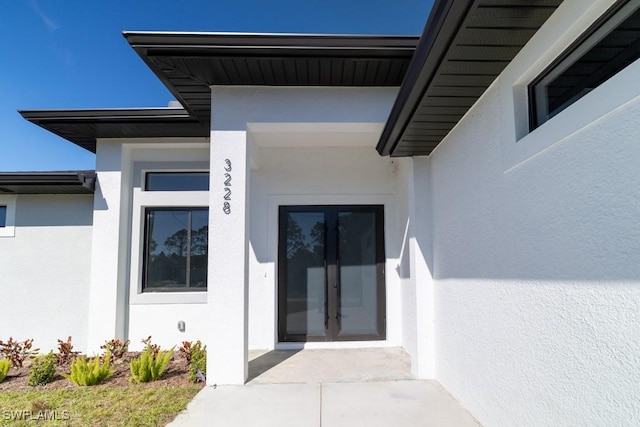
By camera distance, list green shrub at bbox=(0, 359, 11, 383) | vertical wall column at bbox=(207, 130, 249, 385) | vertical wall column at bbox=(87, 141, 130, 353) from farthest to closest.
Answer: vertical wall column at bbox=(87, 141, 130, 353) < green shrub at bbox=(0, 359, 11, 383) < vertical wall column at bbox=(207, 130, 249, 385)

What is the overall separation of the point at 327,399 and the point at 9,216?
777 centimetres

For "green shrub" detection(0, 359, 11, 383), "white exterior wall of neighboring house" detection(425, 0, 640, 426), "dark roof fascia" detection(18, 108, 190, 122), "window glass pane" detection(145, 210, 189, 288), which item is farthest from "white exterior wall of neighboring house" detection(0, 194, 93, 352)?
Answer: "white exterior wall of neighboring house" detection(425, 0, 640, 426)

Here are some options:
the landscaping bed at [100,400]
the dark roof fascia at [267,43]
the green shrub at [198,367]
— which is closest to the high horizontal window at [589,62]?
the dark roof fascia at [267,43]

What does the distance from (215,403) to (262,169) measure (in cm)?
458

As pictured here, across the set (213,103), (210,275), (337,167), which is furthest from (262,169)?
(210,275)

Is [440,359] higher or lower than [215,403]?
higher

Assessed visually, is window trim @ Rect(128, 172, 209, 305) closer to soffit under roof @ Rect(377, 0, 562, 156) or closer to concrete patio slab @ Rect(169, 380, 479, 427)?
concrete patio slab @ Rect(169, 380, 479, 427)

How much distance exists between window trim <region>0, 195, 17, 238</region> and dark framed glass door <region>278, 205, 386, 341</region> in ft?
18.7

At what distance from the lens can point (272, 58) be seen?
493 cm

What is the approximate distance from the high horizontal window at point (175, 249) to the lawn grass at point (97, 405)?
2.55 metres

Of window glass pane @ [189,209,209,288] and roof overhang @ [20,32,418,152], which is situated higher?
roof overhang @ [20,32,418,152]

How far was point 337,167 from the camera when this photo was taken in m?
7.82

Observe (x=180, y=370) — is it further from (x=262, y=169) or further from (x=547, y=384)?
(x=547, y=384)

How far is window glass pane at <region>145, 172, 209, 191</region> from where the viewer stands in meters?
7.95
